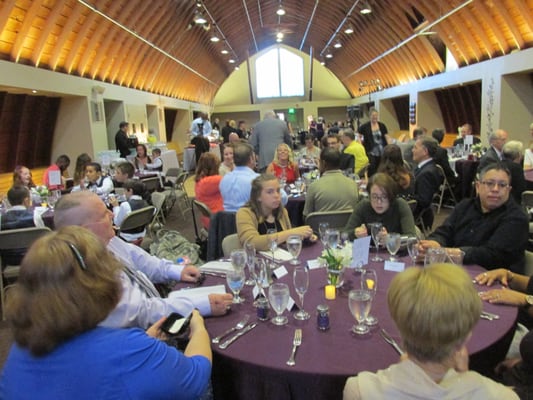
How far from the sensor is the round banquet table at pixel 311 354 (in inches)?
56.2

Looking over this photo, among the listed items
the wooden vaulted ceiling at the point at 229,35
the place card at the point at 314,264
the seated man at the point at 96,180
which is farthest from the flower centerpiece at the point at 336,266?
the wooden vaulted ceiling at the point at 229,35

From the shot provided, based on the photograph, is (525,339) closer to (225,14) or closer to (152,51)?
(152,51)

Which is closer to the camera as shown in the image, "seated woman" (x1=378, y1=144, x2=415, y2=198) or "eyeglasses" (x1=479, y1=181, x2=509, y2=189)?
"eyeglasses" (x1=479, y1=181, x2=509, y2=189)

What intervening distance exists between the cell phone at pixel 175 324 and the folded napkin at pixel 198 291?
0.27 m

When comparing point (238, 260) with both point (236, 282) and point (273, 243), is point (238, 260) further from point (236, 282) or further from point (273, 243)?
point (273, 243)

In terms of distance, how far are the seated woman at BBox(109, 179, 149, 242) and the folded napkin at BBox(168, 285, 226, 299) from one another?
243 cm

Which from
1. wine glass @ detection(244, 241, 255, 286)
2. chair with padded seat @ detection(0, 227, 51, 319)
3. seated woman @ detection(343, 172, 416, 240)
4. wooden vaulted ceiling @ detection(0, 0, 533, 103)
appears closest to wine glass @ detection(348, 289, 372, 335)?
wine glass @ detection(244, 241, 255, 286)

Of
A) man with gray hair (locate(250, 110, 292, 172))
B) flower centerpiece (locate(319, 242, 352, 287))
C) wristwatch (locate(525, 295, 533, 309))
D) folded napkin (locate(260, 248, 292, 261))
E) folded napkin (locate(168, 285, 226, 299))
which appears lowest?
wristwatch (locate(525, 295, 533, 309))

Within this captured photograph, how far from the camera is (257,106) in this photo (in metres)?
31.0

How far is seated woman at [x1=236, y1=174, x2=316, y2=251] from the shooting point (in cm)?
280

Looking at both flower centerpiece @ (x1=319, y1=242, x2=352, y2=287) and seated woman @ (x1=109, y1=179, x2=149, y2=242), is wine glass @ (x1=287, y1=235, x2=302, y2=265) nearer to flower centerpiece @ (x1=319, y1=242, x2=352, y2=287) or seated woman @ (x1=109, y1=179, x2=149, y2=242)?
flower centerpiece @ (x1=319, y1=242, x2=352, y2=287)

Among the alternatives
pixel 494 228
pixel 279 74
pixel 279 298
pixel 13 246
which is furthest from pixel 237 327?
pixel 279 74

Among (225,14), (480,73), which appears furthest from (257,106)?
(480,73)

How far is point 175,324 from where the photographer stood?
166 centimetres
